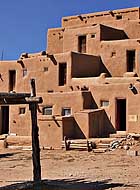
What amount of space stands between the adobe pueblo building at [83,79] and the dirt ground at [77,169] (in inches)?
99.5

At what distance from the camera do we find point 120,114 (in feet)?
102

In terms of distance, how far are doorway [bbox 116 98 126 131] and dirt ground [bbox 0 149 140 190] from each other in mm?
A: 4054

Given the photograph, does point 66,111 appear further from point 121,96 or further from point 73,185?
point 73,185

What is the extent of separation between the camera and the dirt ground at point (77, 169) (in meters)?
16.8

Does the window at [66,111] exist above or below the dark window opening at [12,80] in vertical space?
below

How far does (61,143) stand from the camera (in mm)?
29297

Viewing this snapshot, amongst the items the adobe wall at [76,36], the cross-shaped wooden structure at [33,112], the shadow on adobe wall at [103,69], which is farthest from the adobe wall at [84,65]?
the cross-shaped wooden structure at [33,112]

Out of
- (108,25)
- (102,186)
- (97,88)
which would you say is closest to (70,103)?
(97,88)

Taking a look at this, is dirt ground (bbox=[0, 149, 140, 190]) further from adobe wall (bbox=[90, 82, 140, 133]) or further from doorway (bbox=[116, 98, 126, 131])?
doorway (bbox=[116, 98, 126, 131])

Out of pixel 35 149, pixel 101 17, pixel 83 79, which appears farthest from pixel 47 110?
pixel 35 149

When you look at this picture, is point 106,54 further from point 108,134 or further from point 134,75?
point 108,134

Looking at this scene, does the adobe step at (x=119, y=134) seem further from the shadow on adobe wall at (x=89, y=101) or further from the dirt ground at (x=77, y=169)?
the shadow on adobe wall at (x=89, y=101)

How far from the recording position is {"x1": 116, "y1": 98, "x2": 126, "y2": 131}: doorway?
30.6 metres

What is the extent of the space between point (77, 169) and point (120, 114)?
9989 millimetres
